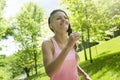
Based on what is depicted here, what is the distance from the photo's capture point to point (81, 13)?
24422mm

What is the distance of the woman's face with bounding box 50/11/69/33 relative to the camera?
317 cm

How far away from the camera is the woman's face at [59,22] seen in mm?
3174

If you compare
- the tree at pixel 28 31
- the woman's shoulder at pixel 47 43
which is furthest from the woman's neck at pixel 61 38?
the tree at pixel 28 31

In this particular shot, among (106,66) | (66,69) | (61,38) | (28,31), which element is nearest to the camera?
(66,69)

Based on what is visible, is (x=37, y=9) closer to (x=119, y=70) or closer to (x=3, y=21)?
(x=3, y=21)

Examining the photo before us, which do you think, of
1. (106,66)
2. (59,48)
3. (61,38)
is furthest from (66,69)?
(106,66)

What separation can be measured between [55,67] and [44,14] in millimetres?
45228

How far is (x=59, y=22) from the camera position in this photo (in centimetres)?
320

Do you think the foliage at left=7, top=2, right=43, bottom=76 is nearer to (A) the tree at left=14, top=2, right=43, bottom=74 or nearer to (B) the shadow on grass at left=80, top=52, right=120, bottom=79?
(A) the tree at left=14, top=2, right=43, bottom=74

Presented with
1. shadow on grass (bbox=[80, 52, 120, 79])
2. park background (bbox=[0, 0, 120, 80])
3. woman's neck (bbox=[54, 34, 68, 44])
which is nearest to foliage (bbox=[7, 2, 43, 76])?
park background (bbox=[0, 0, 120, 80])

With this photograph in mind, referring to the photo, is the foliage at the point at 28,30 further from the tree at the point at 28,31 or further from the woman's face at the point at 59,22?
the woman's face at the point at 59,22

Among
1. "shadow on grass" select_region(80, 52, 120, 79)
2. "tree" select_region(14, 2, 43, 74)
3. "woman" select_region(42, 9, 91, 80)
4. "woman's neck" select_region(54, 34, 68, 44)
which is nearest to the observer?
"woman" select_region(42, 9, 91, 80)

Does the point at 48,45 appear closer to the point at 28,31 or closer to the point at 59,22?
the point at 59,22

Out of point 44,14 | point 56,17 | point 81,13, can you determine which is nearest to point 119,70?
point 81,13
